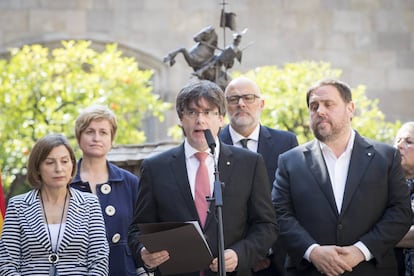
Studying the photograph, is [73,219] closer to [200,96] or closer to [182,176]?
[182,176]

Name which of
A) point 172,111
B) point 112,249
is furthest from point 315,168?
point 172,111

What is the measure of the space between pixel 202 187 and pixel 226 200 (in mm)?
161

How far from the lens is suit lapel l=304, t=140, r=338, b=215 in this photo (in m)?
5.93

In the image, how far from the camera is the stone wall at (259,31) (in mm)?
15219

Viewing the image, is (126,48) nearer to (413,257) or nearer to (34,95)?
(34,95)

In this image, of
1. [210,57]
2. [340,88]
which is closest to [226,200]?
[340,88]

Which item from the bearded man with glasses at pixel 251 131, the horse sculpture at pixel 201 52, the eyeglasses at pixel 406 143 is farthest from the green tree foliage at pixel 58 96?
the eyeglasses at pixel 406 143

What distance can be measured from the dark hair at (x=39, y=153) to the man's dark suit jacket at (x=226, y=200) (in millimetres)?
552

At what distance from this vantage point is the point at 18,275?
5621 millimetres

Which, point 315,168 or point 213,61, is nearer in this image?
point 315,168

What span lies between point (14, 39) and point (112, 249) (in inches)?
368

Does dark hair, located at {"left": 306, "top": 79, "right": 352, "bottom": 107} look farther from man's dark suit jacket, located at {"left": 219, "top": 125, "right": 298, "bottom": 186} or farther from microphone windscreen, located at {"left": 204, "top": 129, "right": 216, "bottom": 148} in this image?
microphone windscreen, located at {"left": 204, "top": 129, "right": 216, "bottom": 148}

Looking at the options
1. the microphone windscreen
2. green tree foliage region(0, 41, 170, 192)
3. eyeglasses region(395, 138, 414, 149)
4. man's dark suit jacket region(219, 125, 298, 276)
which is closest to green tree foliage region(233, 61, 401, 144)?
green tree foliage region(0, 41, 170, 192)

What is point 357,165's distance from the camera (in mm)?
5980
